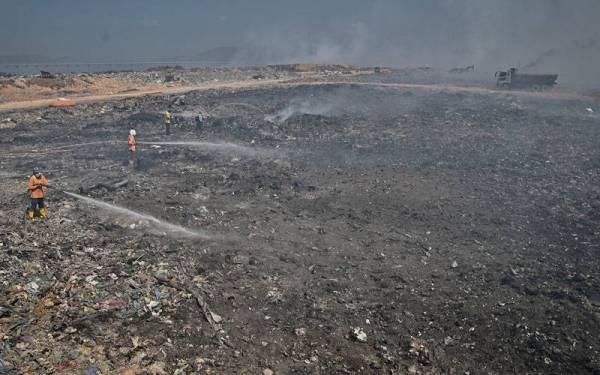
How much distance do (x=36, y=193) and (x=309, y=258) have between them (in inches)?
241

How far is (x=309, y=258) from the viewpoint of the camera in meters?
8.77

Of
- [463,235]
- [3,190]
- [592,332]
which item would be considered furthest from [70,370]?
[3,190]

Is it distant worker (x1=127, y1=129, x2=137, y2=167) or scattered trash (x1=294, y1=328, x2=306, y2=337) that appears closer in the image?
scattered trash (x1=294, y1=328, x2=306, y2=337)

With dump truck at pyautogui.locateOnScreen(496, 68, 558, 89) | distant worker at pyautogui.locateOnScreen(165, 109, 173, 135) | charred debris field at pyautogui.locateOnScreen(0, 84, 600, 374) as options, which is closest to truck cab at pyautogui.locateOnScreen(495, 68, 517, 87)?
dump truck at pyautogui.locateOnScreen(496, 68, 558, 89)

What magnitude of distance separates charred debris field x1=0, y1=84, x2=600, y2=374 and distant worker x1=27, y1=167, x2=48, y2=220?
408mm

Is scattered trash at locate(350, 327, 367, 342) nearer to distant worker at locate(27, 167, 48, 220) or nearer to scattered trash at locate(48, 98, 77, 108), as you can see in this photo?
distant worker at locate(27, 167, 48, 220)

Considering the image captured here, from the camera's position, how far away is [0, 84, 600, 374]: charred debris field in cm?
606

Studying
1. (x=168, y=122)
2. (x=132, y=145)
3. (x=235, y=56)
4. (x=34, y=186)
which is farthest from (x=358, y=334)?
(x=235, y=56)

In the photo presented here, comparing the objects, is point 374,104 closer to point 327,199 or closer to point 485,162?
point 485,162

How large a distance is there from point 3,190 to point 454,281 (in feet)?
38.9

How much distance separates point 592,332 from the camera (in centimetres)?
647

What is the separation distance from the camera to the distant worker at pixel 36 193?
30.7ft

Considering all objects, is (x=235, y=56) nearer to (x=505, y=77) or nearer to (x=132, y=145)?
(x=505, y=77)

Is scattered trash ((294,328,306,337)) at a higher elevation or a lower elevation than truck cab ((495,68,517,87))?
lower
